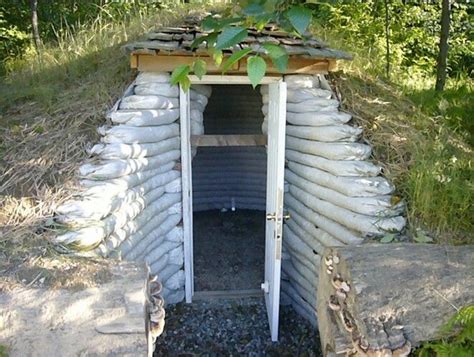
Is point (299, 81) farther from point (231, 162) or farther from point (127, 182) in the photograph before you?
point (231, 162)

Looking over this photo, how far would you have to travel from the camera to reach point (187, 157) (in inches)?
164

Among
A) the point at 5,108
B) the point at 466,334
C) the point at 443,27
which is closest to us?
the point at 466,334

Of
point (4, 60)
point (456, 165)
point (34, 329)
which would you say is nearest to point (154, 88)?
point (34, 329)

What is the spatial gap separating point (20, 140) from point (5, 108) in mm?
852

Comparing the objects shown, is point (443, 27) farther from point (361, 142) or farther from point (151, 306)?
point (151, 306)

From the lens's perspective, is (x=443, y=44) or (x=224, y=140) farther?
(x=443, y=44)

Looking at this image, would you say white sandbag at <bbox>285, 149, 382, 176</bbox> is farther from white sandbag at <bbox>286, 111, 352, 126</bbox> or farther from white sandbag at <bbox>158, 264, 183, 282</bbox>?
white sandbag at <bbox>158, 264, 183, 282</bbox>

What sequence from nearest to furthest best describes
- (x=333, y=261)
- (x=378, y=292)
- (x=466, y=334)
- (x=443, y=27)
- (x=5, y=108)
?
(x=466, y=334), (x=378, y=292), (x=333, y=261), (x=5, y=108), (x=443, y=27)

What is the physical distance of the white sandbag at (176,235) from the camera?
14.0 ft

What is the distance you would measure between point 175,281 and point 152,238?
743 millimetres

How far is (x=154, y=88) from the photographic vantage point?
12.2 feet

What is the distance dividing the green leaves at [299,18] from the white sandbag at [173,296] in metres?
3.49

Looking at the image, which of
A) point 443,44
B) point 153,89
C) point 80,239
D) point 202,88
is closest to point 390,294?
point 80,239

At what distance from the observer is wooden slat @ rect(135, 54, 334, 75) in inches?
144
